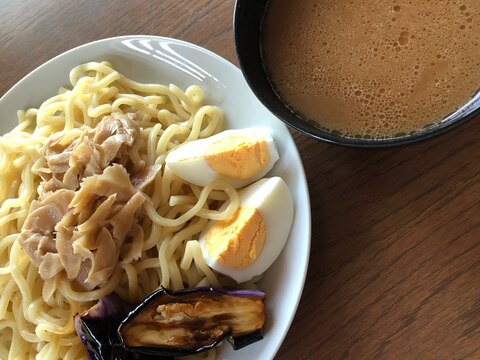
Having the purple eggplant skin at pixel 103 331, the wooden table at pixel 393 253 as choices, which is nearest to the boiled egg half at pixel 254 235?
the wooden table at pixel 393 253

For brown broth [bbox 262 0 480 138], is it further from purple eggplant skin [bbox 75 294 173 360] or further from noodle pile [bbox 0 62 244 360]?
purple eggplant skin [bbox 75 294 173 360]

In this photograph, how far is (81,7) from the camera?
1.71 metres

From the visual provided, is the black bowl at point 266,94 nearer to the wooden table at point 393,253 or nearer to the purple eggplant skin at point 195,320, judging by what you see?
the wooden table at point 393,253

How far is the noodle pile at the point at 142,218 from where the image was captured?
4.77ft

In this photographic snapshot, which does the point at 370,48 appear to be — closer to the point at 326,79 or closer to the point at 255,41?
the point at 326,79

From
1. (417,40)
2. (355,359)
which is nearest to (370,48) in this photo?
(417,40)

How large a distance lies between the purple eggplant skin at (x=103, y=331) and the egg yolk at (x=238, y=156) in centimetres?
41

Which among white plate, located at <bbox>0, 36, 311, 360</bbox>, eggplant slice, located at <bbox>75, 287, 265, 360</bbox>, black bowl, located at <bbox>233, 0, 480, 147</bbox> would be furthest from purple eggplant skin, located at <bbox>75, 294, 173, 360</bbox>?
black bowl, located at <bbox>233, 0, 480, 147</bbox>

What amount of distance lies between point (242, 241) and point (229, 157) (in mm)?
205

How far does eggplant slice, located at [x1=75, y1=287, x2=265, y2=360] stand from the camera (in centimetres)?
133

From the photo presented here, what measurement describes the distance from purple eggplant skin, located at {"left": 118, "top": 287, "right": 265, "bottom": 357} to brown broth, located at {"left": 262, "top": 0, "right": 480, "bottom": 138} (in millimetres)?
452

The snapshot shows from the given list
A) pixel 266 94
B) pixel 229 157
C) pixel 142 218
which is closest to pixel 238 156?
pixel 229 157

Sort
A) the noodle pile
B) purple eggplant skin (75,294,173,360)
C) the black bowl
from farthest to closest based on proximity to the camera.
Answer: the noodle pile → purple eggplant skin (75,294,173,360) → the black bowl

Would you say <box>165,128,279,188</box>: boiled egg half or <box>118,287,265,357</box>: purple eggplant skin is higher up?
<box>165,128,279,188</box>: boiled egg half
